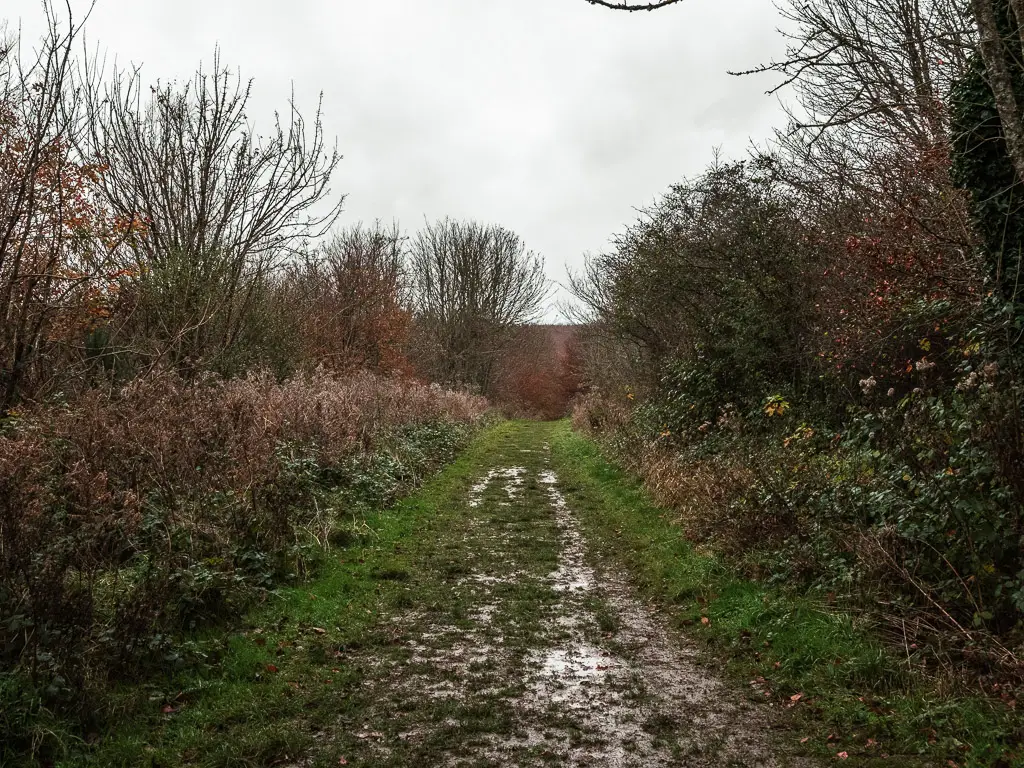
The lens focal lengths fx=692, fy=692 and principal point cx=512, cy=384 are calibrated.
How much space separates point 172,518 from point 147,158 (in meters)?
10.3

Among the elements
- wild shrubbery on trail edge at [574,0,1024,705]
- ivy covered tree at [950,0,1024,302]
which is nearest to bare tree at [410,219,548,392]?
wild shrubbery on trail edge at [574,0,1024,705]

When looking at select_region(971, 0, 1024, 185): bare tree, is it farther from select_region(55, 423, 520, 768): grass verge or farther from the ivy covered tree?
select_region(55, 423, 520, 768): grass verge

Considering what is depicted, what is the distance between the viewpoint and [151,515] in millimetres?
6426

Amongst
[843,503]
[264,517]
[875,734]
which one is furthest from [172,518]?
[843,503]

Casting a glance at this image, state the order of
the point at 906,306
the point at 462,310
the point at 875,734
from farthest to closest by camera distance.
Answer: the point at 462,310 < the point at 906,306 < the point at 875,734

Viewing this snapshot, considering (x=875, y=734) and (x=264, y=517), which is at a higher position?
(x=264, y=517)

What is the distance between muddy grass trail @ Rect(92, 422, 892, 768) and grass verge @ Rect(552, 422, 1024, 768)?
13 centimetres

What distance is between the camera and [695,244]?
1373 cm

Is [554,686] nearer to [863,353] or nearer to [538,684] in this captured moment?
[538,684]

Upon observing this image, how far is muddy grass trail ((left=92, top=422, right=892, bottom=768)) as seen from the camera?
12.8ft

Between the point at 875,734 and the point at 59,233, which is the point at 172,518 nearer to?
the point at 59,233

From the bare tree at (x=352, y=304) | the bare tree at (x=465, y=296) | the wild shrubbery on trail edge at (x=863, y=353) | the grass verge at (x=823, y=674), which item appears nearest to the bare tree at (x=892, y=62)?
the wild shrubbery on trail edge at (x=863, y=353)

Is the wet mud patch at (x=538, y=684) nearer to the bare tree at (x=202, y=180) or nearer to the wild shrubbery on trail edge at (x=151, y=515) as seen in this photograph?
the wild shrubbery on trail edge at (x=151, y=515)

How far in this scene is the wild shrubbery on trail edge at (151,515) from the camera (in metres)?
4.09
